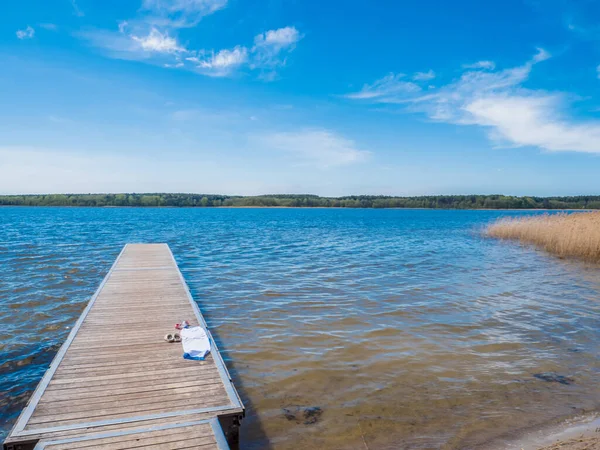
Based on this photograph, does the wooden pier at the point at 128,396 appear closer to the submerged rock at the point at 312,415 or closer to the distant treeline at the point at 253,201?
the submerged rock at the point at 312,415

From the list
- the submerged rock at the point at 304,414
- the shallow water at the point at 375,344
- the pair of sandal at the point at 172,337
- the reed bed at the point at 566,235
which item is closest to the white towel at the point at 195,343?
the pair of sandal at the point at 172,337

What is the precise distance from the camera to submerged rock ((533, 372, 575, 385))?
6562mm

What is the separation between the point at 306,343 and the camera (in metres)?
8.30

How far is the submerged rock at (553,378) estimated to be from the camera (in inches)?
258

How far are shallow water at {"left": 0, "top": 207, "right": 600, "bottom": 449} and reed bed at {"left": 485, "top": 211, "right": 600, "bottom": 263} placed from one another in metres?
3.61

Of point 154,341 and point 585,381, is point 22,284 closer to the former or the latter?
point 154,341

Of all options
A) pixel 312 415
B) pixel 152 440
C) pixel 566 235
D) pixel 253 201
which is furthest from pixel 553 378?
pixel 253 201

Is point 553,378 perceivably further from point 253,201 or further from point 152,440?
point 253,201

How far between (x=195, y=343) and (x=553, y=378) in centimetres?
627

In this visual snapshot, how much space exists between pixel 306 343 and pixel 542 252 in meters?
20.3

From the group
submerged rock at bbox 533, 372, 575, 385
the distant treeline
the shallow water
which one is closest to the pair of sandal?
the shallow water

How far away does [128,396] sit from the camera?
15.9 ft

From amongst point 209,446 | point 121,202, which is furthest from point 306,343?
point 121,202

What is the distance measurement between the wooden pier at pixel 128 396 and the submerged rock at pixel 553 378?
5422 mm
